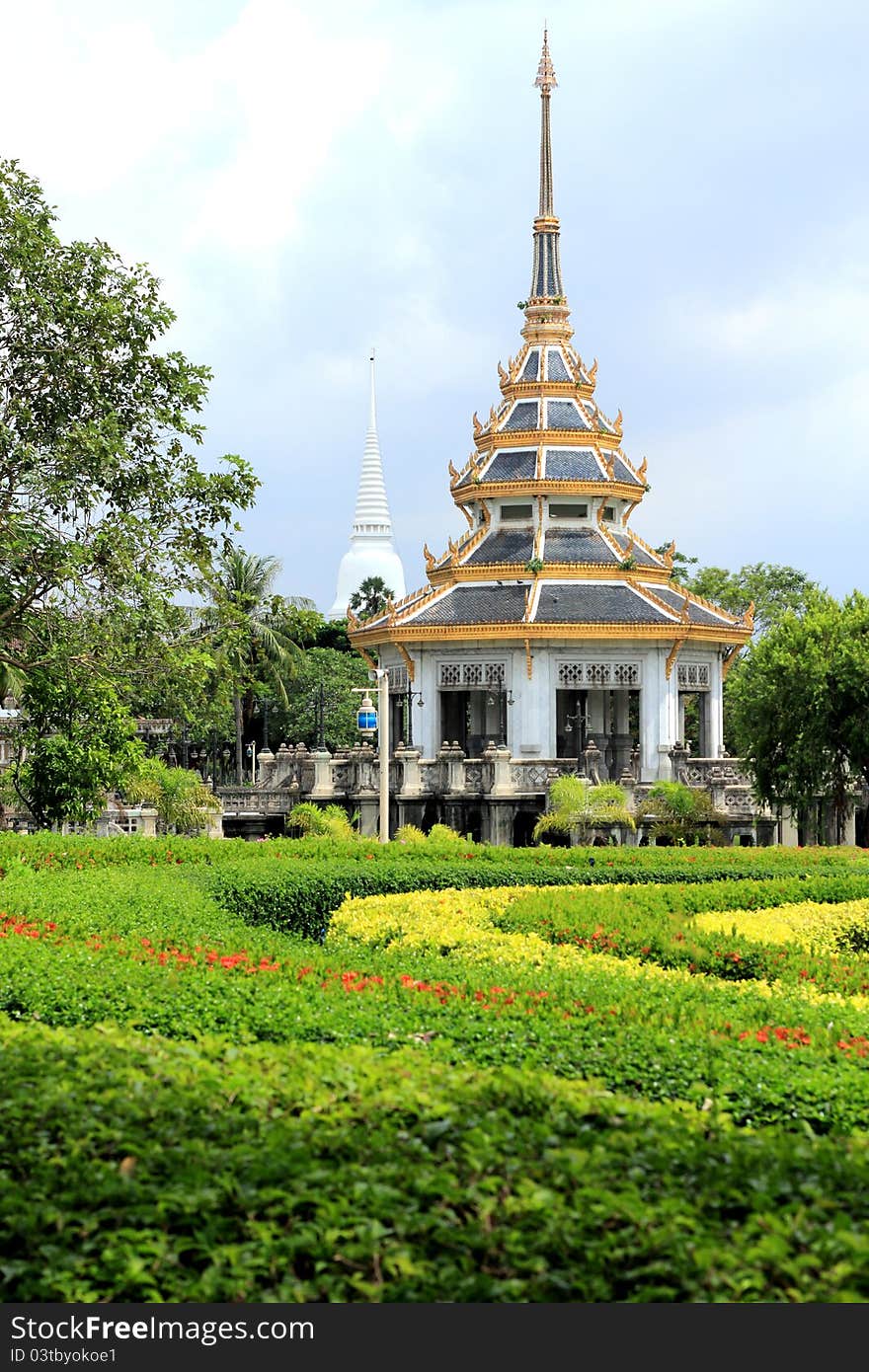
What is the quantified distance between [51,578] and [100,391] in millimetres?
3074

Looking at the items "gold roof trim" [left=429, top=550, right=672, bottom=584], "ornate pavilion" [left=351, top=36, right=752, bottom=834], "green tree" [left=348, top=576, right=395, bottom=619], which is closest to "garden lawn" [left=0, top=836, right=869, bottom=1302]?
"ornate pavilion" [left=351, top=36, right=752, bottom=834]

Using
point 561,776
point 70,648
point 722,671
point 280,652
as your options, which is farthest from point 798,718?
point 280,652

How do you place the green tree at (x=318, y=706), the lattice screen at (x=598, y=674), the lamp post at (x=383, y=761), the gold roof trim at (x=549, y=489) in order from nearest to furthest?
1. the lamp post at (x=383, y=761)
2. the lattice screen at (x=598, y=674)
3. the gold roof trim at (x=549, y=489)
4. the green tree at (x=318, y=706)

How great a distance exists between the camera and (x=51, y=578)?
23.3 metres

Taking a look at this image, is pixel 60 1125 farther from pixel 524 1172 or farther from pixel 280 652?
pixel 280 652

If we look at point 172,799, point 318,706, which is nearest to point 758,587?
point 318,706

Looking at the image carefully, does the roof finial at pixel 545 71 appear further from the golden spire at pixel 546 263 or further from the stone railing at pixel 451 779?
the stone railing at pixel 451 779

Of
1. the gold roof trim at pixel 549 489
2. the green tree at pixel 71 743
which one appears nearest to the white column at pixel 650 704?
the gold roof trim at pixel 549 489

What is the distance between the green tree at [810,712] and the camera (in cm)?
3516

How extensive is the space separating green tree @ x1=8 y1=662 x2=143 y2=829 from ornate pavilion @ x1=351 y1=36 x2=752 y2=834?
14258mm

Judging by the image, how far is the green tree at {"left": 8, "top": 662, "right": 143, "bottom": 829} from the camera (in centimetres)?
2472

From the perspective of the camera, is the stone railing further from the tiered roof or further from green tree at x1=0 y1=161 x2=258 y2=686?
green tree at x1=0 y1=161 x2=258 y2=686

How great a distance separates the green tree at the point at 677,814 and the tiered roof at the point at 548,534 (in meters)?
7.57

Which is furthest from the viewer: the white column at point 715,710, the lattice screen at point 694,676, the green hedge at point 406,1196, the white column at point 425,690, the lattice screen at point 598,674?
the white column at point 715,710
